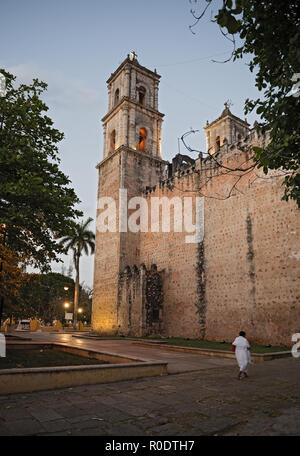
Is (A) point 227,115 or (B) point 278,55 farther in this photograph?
(A) point 227,115

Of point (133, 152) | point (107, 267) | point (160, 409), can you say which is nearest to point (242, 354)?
point (160, 409)

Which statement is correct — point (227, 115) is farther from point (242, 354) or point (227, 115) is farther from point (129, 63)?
point (242, 354)

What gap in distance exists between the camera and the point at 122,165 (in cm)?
2589

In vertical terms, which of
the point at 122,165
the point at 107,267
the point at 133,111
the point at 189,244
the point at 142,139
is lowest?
the point at 107,267

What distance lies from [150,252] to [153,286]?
134 inches

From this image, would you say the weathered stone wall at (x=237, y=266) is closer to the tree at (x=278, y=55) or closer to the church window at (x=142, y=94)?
the tree at (x=278, y=55)

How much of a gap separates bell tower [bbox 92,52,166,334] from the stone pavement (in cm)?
1797

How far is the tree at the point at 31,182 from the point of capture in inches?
310

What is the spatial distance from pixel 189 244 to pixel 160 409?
16867 millimetres

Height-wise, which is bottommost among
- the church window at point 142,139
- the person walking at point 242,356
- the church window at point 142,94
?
the person walking at point 242,356

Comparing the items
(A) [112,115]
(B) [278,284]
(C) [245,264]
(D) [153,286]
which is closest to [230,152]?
(C) [245,264]

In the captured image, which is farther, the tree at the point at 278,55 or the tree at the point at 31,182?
the tree at the point at 31,182

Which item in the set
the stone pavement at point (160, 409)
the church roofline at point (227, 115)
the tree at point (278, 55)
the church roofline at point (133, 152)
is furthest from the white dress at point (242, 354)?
the church roofline at point (227, 115)

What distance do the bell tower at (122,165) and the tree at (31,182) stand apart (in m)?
15.1
